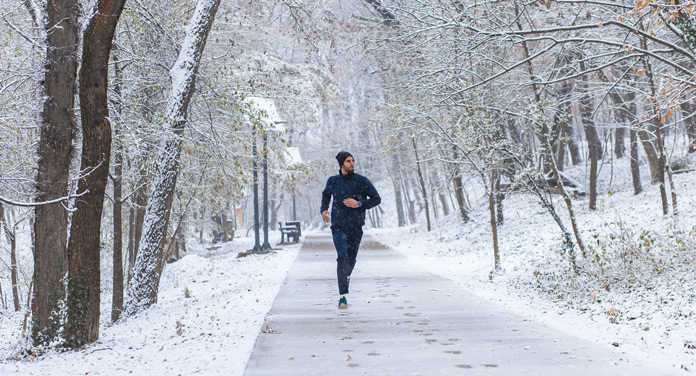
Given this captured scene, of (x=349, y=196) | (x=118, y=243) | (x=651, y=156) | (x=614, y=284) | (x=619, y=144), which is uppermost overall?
(x=619, y=144)

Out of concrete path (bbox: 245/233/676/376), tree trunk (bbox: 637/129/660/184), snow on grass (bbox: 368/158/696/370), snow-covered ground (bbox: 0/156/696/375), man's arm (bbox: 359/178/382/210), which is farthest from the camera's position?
tree trunk (bbox: 637/129/660/184)

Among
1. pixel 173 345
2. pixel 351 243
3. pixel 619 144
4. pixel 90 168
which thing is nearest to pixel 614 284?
pixel 351 243

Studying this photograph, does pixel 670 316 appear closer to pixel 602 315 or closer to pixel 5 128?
pixel 602 315

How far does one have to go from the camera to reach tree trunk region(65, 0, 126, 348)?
6410 millimetres

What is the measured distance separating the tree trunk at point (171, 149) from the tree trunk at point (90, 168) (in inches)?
120

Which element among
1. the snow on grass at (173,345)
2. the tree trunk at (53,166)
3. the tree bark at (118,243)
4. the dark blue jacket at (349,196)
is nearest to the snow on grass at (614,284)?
the dark blue jacket at (349,196)

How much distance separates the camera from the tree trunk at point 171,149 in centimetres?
988

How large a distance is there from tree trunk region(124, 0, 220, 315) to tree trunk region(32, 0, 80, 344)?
8.54 ft

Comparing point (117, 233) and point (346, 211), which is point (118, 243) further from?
point (346, 211)

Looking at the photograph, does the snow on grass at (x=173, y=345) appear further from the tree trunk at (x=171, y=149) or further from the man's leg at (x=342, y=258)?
the man's leg at (x=342, y=258)

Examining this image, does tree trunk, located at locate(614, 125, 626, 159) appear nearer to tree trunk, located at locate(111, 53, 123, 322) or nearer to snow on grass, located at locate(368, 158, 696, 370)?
snow on grass, located at locate(368, 158, 696, 370)

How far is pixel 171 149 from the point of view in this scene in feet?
32.7

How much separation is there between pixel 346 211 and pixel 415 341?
2.76m

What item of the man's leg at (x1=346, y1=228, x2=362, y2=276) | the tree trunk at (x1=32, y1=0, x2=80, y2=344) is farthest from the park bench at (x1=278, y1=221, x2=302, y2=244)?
the tree trunk at (x1=32, y1=0, x2=80, y2=344)
